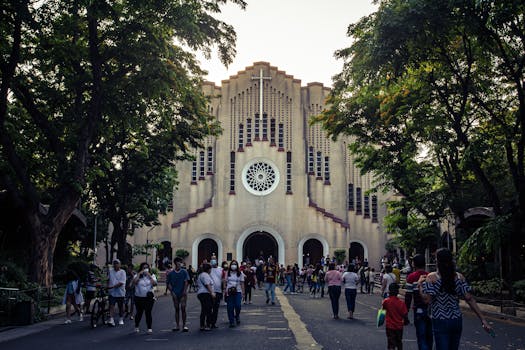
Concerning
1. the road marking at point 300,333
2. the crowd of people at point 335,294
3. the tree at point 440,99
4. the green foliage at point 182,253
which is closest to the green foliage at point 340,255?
the green foliage at point 182,253

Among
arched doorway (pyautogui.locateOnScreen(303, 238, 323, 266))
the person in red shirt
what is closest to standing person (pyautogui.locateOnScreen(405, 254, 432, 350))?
the person in red shirt

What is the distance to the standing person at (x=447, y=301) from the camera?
19.8 feet

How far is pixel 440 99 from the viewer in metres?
20.6

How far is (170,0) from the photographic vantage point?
1569 centimetres

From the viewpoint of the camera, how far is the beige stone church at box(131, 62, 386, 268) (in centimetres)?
4106

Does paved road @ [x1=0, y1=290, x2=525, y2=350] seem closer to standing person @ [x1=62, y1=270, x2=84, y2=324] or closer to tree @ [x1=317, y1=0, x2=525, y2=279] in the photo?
standing person @ [x1=62, y1=270, x2=84, y2=324]

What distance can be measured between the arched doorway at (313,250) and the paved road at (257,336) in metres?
26.2

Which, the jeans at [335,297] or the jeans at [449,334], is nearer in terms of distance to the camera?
the jeans at [449,334]

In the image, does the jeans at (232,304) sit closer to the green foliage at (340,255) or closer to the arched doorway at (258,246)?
the green foliage at (340,255)

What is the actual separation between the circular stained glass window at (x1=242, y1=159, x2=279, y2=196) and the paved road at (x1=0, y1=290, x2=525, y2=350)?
2682 centimetres

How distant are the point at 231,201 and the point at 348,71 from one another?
2441 cm

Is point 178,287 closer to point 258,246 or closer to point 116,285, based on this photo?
point 116,285

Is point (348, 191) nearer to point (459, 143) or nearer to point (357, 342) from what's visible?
point (459, 143)

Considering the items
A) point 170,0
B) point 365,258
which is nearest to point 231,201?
point 365,258
